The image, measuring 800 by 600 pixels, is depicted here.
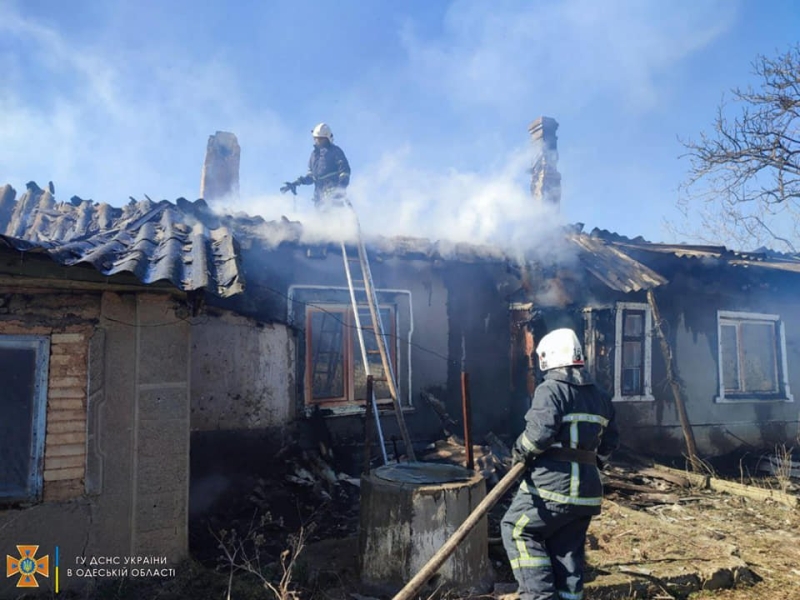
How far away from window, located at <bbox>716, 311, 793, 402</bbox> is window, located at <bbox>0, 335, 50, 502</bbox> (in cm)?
1099

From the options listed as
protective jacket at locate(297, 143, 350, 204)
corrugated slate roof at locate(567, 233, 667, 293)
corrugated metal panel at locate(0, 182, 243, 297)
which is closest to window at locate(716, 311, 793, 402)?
corrugated slate roof at locate(567, 233, 667, 293)

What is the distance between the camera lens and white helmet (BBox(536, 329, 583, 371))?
3.71 meters

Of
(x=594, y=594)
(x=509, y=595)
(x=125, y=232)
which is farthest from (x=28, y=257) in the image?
(x=594, y=594)


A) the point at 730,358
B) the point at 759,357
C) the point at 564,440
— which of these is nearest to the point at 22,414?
the point at 564,440

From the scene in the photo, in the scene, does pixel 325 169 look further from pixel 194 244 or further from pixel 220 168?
pixel 194 244

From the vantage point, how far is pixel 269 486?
6539mm

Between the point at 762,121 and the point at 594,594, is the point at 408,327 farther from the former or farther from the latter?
the point at 762,121

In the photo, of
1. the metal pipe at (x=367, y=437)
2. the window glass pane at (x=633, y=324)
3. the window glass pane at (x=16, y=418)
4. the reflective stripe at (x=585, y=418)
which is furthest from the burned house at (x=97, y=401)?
the window glass pane at (x=633, y=324)

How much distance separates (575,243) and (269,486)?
6806 millimetres

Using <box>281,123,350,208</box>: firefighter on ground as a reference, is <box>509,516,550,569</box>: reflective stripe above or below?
below

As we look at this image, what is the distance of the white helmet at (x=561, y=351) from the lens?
12.2 feet

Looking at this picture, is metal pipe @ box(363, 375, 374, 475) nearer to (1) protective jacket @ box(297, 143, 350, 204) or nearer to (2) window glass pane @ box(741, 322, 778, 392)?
(1) protective jacket @ box(297, 143, 350, 204)

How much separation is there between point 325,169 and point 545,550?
8.33 meters

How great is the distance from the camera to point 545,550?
3605 mm
